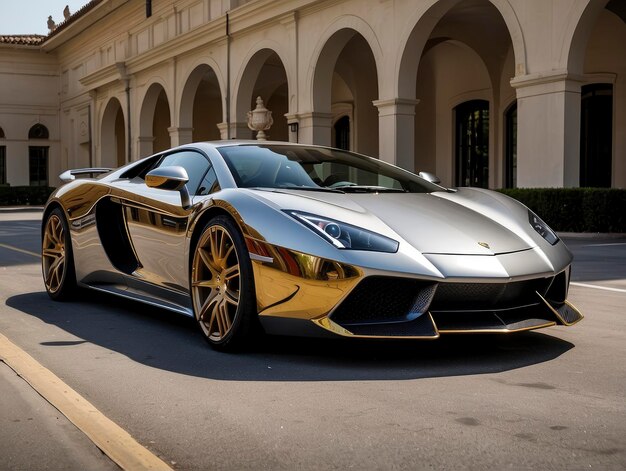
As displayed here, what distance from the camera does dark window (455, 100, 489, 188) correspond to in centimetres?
2495

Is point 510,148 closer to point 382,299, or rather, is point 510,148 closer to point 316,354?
point 316,354

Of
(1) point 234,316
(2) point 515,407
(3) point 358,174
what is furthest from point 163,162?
(2) point 515,407

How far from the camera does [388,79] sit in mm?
18781

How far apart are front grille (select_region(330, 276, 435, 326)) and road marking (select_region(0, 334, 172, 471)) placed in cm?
127

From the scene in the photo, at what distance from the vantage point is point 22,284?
8242mm

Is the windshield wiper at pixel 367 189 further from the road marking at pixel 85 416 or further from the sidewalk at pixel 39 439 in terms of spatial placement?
the sidewalk at pixel 39 439

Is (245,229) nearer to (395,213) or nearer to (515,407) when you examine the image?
(395,213)

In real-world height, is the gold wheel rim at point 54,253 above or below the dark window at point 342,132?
below

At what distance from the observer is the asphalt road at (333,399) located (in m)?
3.03

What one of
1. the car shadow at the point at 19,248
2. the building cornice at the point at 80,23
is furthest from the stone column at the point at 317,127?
the building cornice at the point at 80,23

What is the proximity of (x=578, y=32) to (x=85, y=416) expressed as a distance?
12.7m

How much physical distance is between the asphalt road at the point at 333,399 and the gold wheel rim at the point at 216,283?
6.6 inches

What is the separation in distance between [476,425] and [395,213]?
1641 millimetres

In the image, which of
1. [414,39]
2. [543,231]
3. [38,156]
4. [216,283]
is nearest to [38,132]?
[38,156]
